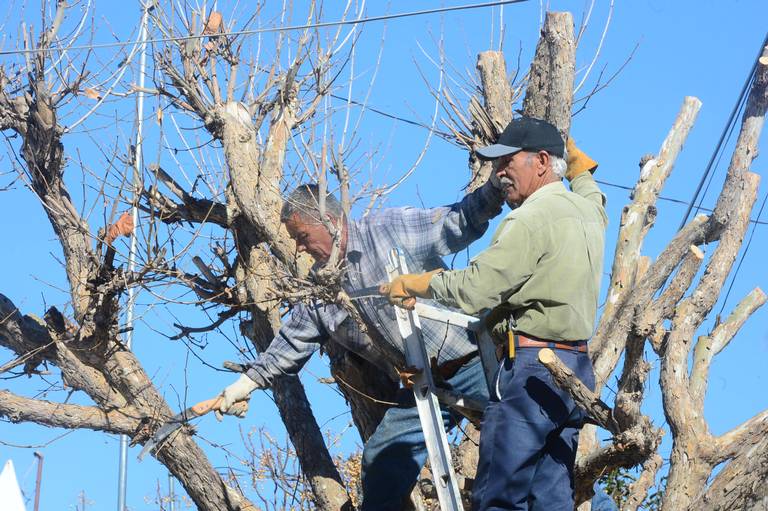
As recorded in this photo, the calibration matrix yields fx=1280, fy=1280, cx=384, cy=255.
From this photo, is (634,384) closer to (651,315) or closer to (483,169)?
(651,315)

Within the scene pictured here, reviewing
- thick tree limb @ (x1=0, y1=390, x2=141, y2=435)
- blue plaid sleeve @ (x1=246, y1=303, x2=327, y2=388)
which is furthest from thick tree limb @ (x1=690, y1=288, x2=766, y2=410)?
thick tree limb @ (x1=0, y1=390, x2=141, y2=435)

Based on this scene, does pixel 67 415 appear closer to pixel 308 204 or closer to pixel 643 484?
pixel 308 204

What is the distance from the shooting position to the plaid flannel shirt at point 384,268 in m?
6.60

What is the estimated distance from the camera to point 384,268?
6742 millimetres

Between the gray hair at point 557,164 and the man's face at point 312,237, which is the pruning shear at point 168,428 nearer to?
the man's face at point 312,237

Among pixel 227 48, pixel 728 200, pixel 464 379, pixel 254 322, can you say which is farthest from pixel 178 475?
pixel 728 200

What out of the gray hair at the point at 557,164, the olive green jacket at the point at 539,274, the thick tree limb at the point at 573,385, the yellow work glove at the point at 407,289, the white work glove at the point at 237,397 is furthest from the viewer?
the white work glove at the point at 237,397

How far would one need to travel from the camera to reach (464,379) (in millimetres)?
6625

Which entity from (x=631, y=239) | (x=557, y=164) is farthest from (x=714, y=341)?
(x=557, y=164)

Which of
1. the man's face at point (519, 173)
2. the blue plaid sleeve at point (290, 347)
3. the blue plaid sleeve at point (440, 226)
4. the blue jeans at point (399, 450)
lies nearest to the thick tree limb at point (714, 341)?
the blue jeans at point (399, 450)

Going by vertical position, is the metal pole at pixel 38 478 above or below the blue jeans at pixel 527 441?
above

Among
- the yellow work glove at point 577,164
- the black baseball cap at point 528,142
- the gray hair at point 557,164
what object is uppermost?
the yellow work glove at point 577,164

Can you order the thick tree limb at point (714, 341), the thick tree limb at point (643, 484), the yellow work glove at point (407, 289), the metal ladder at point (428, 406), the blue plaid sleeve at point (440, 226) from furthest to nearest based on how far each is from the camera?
the thick tree limb at point (714, 341), the blue plaid sleeve at point (440, 226), the thick tree limb at point (643, 484), the metal ladder at point (428, 406), the yellow work glove at point (407, 289)

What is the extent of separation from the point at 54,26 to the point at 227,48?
4.59 feet
